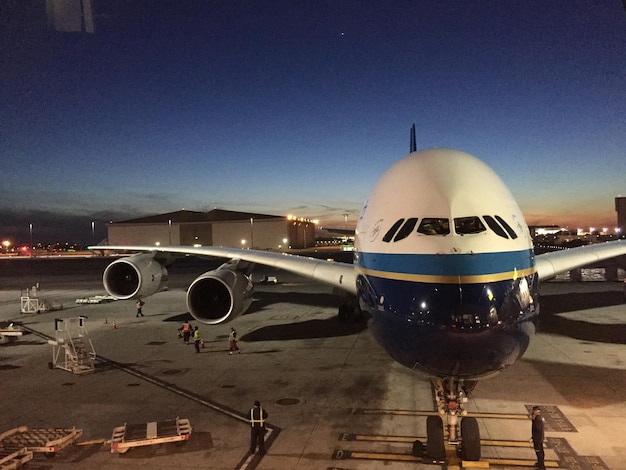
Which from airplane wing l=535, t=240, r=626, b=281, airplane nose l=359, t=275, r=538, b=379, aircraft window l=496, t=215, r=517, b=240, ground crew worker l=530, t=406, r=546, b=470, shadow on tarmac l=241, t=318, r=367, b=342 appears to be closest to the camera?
airplane nose l=359, t=275, r=538, b=379

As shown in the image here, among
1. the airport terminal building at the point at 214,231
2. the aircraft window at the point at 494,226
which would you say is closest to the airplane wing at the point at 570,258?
the aircraft window at the point at 494,226

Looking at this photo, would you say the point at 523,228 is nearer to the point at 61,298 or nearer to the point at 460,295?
the point at 460,295

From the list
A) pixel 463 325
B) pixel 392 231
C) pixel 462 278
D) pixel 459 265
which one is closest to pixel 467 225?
pixel 459 265

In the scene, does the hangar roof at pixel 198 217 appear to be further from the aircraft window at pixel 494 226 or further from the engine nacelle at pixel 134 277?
the aircraft window at pixel 494 226

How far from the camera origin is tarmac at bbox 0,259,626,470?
25.5 ft

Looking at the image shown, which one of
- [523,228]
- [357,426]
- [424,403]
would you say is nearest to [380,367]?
[424,403]

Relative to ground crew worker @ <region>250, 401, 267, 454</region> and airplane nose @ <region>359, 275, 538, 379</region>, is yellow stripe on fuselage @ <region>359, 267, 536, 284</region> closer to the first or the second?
airplane nose @ <region>359, 275, 538, 379</region>

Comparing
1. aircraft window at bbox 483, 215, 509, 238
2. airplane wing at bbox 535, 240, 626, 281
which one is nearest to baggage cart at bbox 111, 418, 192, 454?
aircraft window at bbox 483, 215, 509, 238

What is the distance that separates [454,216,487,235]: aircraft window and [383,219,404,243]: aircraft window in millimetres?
883

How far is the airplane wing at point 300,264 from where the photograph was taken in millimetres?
11688

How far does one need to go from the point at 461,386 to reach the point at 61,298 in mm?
29990

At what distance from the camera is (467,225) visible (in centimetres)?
612

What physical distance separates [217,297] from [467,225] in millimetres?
9342

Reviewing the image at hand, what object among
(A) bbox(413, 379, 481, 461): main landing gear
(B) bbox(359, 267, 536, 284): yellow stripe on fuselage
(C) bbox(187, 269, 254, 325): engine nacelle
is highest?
(B) bbox(359, 267, 536, 284): yellow stripe on fuselage
